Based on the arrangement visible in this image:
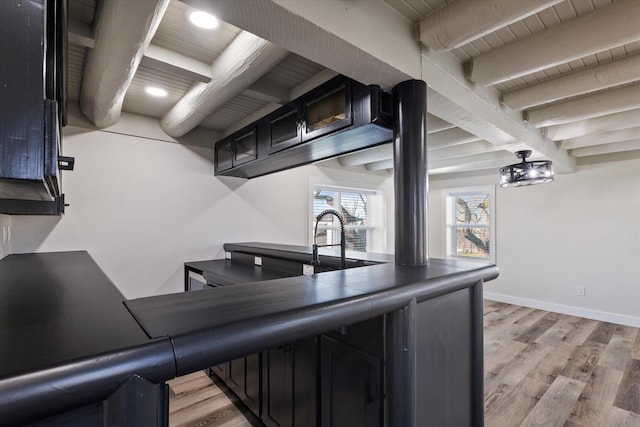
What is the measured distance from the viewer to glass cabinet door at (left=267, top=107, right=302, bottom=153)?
2.42 m

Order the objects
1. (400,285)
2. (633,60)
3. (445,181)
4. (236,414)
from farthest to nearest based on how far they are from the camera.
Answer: (445,181)
(236,414)
(633,60)
(400,285)

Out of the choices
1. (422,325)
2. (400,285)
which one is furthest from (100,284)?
(422,325)

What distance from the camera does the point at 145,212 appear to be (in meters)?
3.19

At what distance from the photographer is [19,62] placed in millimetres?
505

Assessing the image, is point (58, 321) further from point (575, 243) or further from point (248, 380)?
point (575, 243)

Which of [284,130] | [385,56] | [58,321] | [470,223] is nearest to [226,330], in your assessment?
[58,321]

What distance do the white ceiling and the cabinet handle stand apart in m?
1.41

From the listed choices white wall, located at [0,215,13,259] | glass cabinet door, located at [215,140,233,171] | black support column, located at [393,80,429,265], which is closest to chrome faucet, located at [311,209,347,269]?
black support column, located at [393,80,429,265]

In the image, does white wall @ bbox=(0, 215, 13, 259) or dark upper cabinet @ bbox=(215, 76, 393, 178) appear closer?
dark upper cabinet @ bbox=(215, 76, 393, 178)

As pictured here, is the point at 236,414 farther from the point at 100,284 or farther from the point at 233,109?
A: the point at 233,109

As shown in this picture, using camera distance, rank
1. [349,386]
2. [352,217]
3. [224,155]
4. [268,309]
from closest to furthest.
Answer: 1. [268,309]
2. [349,386]
3. [224,155]
4. [352,217]

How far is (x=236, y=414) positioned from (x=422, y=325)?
1677 mm

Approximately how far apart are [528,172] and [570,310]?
8.92 feet

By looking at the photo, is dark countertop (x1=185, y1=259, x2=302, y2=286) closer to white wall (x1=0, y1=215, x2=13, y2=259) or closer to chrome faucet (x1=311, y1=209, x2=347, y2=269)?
chrome faucet (x1=311, y1=209, x2=347, y2=269)
